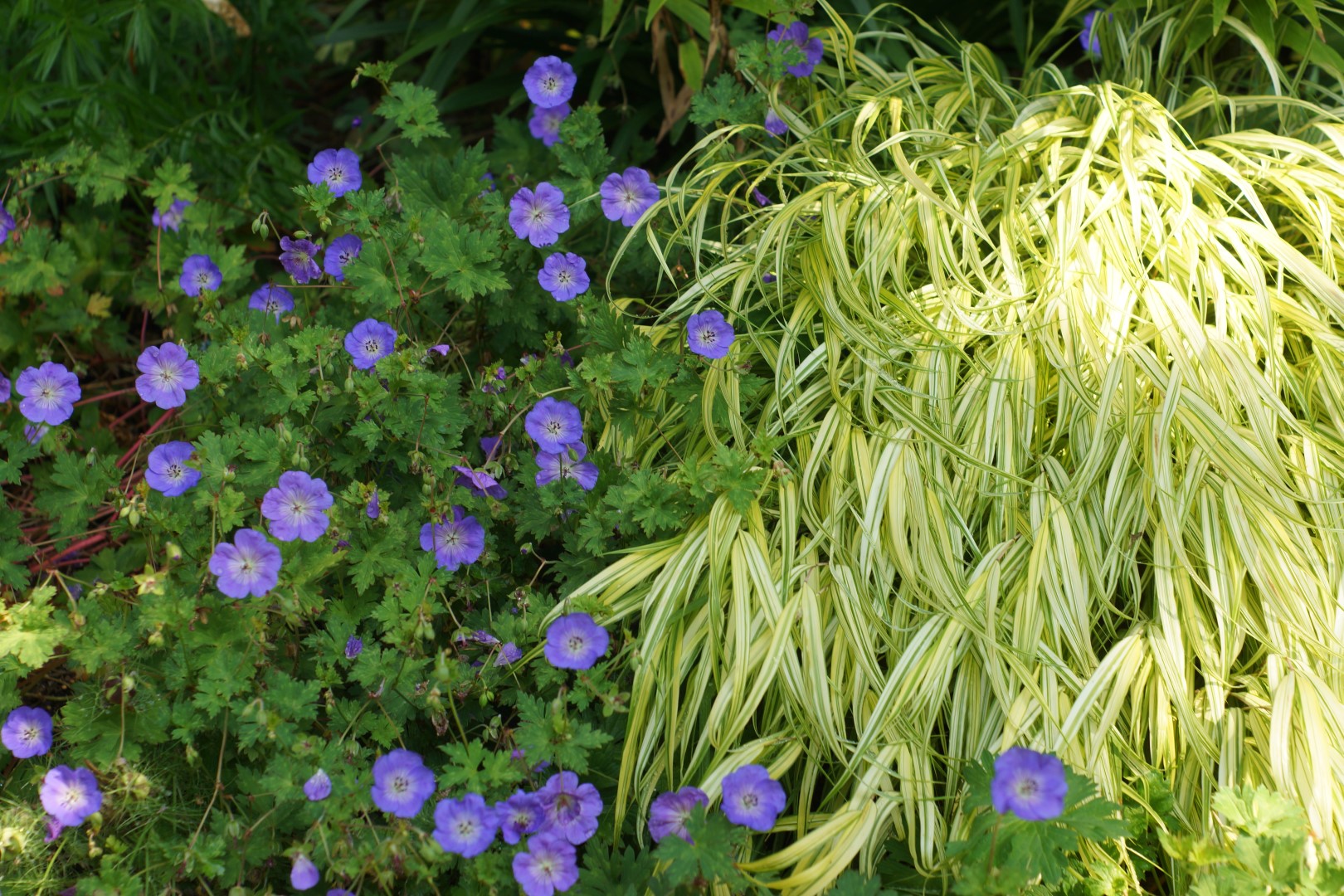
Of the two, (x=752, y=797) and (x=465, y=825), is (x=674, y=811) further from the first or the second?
(x=465, y=825)

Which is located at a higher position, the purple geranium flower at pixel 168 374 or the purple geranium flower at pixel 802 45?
the purple geranium flower at pixel 802 45

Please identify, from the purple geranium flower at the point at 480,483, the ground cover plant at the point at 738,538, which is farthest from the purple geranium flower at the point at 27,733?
the purple geranium flower at the point at 480,483

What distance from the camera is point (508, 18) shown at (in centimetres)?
262

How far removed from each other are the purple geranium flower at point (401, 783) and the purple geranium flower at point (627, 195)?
104cm

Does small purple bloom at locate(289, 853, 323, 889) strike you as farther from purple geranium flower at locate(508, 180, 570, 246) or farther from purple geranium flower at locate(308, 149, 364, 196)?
purple geranium flower at locate(308, 149, 364, 196)

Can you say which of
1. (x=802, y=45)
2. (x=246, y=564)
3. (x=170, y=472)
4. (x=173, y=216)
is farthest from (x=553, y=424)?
(x=173, y=216)

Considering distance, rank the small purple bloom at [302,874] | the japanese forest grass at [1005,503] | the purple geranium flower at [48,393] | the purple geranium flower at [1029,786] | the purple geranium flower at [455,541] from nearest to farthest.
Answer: the purple geranium flower at [1029,786] < the small purple bloom at [302,874] < the japanese forest grass at [1005,503] < the purple geranium flower at [455,541] < the purple geranium flower at [48,393]

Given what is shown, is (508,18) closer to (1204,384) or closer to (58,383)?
(58,383)

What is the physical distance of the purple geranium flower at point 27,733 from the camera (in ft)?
4.73

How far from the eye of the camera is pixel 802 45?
2.08m

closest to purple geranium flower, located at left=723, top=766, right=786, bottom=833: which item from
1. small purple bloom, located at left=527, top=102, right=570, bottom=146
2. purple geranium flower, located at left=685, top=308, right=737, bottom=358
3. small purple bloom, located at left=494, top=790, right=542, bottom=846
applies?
small purple bloom, located at left=494, top=790, right=542, bottom=846

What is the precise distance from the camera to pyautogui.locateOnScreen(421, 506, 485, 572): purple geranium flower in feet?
5.31

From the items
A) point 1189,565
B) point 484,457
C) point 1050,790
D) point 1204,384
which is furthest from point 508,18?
point 1050,790

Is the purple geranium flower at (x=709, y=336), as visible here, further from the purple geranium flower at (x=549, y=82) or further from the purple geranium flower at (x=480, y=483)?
the purple geranium flower at (x=549, y=82)
